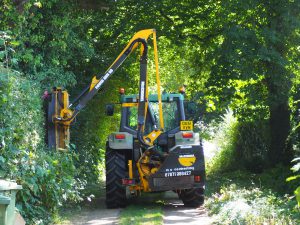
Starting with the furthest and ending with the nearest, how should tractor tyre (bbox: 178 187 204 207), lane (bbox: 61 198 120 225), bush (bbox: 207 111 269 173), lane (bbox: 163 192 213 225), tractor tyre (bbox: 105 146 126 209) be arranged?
1. bush (bbox: 207 111 269 173)
2. tractor tyre (bbox: 178 187 204 207)
3. tractor tyre (bbox: 105 146 126 209)
4. lane (bbox: 163 192 213 225)
5. lane (bbox: 61 198 120 225)

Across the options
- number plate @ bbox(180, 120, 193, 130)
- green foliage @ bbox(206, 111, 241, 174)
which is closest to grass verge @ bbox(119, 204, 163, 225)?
number plate @ bbox(180, 120, 193, 130)

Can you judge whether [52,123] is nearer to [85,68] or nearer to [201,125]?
[85,68]

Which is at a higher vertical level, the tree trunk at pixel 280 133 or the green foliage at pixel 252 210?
the tree trunk at pixel 280 133

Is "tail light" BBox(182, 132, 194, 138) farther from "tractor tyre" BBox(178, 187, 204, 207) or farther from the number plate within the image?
"tractor tyre" BBox(178, 187, 204, 207)

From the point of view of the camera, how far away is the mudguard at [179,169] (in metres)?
11.8

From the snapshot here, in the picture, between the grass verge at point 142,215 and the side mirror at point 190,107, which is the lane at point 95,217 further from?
the side mirror at point 190,107

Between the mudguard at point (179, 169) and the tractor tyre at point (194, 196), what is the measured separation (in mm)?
662

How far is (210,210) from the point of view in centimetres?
1179

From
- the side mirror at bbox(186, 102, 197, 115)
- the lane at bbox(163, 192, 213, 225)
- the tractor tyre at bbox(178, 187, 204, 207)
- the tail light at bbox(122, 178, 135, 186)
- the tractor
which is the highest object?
the side mirror at bbox(186, 102, 197, 115)

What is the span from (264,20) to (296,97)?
253 centimetres

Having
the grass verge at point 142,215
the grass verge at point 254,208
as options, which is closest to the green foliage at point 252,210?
the grass verge at point 254,208

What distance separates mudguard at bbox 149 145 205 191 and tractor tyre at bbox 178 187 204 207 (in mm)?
662

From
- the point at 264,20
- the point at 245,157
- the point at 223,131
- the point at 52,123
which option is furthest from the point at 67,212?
the point at 223,131

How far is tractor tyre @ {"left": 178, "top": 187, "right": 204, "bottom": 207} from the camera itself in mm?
12641
